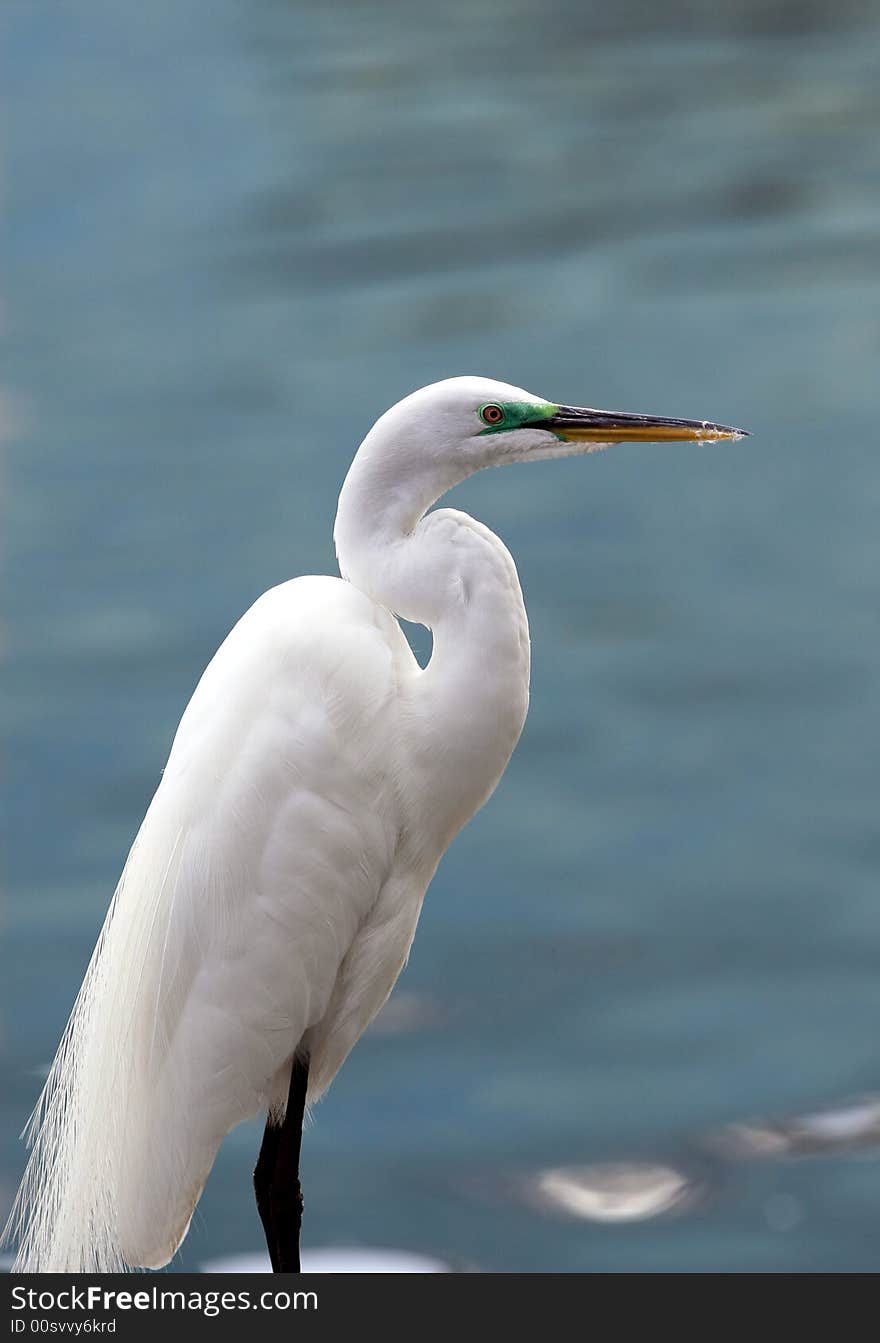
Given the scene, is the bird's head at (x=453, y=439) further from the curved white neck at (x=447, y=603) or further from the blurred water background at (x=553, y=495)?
the blurred water background at (x=553, y=495)

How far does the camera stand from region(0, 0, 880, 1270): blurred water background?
10.5 ft

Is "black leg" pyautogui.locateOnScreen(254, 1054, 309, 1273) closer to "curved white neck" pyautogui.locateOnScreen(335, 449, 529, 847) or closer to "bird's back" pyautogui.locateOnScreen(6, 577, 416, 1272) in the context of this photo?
"bird's back" pyautogui.locateOnScreen(6, 577, 416, 1272)

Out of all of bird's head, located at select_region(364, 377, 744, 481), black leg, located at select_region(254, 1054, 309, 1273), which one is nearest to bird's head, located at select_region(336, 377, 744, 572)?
bird's head, located at select_region(364, 377, 744, 481)

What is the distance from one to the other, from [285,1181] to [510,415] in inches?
29.6

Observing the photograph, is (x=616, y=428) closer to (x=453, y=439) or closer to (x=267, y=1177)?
(x=453, y=439)

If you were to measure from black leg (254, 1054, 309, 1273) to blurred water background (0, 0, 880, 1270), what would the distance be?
1045 mm

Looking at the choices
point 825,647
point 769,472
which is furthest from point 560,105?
point 825,647

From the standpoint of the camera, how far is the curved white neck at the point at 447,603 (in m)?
1.72

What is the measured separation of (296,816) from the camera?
1.77m

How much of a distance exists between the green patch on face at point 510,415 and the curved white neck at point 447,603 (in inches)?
2.5

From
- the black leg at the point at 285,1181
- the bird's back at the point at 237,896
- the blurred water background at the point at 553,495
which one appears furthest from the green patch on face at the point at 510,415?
the blurred water background at the point at 553,495

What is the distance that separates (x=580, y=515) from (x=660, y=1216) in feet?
7.09

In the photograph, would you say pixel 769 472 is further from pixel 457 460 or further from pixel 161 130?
pixel 457 460

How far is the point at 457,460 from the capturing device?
1.71 meters
